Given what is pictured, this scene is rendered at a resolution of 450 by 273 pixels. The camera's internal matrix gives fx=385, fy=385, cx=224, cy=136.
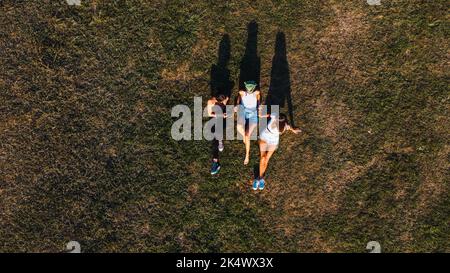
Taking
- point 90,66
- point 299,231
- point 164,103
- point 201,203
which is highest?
point 90,66

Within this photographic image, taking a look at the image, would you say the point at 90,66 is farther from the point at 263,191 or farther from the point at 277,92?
the point at 263,191

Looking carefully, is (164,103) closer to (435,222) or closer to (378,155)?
(378,155)

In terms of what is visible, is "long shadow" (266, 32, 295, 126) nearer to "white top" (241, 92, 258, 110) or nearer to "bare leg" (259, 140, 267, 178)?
"white top" (241, 92, 258, 110)

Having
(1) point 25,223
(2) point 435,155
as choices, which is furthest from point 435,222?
(1) point 25,223

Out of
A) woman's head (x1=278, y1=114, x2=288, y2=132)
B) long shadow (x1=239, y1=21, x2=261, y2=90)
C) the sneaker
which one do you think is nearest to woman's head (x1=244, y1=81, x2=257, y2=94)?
long shadow (x1=239, y1=21, x2=261, y2=90)

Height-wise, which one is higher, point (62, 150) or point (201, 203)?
point (62, 150)

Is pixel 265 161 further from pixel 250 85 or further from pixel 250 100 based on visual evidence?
pixel 250 85
